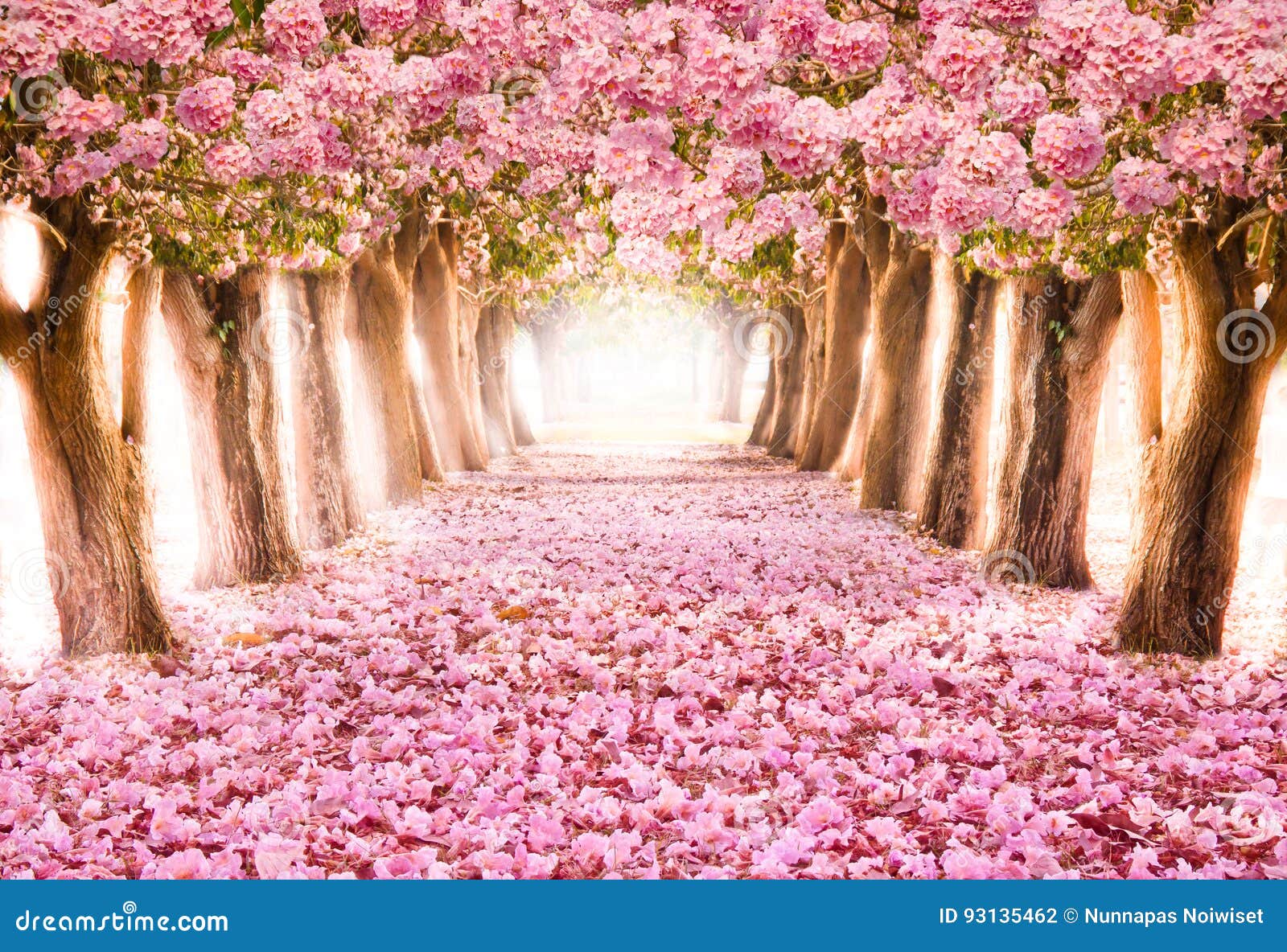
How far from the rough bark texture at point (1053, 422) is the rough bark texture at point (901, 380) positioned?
17.1 ft

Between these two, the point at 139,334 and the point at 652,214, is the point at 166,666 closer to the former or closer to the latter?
the point at 139,334

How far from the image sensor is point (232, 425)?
12.2 metres

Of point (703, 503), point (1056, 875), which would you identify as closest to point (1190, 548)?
point (1056, 875)

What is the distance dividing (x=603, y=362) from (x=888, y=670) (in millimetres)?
85401

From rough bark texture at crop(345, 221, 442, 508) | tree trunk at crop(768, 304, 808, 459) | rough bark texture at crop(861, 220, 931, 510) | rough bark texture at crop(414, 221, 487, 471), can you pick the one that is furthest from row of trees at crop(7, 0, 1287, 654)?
tree trunk at crop(768, 304, 808, 459)

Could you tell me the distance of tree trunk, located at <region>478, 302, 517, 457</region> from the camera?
33.6 metres

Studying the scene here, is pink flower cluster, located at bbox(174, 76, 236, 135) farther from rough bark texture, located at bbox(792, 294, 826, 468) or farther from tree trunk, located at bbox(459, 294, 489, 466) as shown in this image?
tree trunk, located at bbox(459, 294, 489, 466)

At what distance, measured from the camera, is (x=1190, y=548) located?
29.6 feet

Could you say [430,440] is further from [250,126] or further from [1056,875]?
[1056,875]

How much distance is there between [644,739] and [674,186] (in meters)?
3.57

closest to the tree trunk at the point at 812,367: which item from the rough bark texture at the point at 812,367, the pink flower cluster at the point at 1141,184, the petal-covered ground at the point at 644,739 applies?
the rough bark texture at the point at 812,367

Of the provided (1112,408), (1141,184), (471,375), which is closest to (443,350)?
(471,375)

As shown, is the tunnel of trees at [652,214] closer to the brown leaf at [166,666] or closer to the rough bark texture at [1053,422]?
the rough bark texture at [1053,422]

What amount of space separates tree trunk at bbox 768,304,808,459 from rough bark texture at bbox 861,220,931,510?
519 inches
